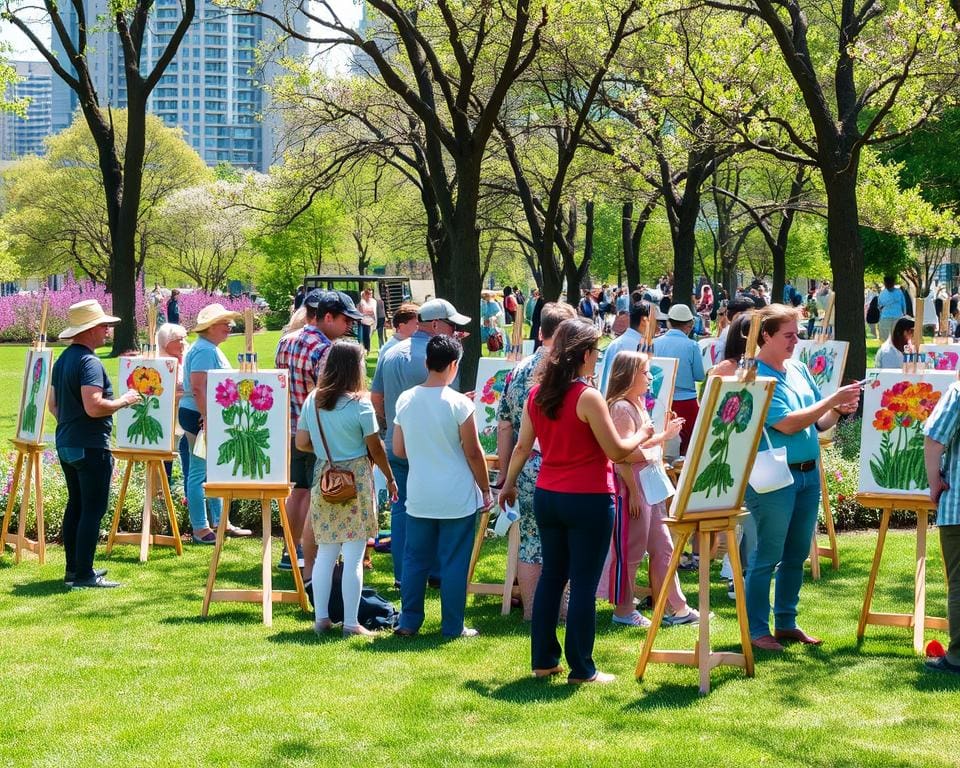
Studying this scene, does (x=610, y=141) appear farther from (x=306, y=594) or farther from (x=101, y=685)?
(x=101, y=685)

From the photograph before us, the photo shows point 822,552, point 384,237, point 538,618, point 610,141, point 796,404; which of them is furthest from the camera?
point 384,237

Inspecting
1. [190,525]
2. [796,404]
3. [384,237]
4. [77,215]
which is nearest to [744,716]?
[796,404]

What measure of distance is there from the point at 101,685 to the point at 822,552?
5.72 metres

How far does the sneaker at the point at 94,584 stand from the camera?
8844 mm

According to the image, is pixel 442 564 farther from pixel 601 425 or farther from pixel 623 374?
pixel 601 425

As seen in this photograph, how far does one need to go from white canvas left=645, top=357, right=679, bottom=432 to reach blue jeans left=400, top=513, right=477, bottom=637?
2.00 meters

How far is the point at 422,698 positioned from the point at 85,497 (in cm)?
358

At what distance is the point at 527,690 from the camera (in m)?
6.32

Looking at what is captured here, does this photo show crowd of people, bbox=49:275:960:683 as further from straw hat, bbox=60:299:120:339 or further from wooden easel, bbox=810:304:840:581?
wooden easel, bbox=810:304:840:581

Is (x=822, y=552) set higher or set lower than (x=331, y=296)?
lower

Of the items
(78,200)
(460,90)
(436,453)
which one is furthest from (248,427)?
(78,200)

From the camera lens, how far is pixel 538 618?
254 inches

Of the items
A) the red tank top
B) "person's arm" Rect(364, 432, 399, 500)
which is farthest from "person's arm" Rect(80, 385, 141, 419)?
the red tank top

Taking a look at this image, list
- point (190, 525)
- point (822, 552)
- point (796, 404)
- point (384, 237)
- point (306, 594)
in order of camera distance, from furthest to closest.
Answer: point (384, 237) < point (190, 525) < point (822, 552) < point (306, 594) < point (796, 404)
